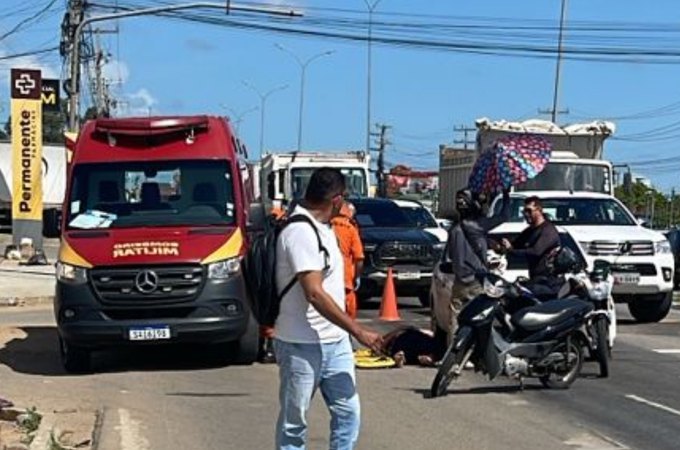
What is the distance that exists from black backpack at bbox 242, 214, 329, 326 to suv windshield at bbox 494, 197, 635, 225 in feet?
40.6

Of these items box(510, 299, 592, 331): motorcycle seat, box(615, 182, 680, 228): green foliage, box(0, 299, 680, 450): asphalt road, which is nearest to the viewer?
box(0, 299, 680, 450): asphalt road

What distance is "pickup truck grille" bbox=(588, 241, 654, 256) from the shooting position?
17875 mm

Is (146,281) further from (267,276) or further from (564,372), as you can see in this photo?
(267,276)

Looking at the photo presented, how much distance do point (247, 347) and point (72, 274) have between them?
2.05 meters

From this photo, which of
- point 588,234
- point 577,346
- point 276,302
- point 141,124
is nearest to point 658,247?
point 588,234

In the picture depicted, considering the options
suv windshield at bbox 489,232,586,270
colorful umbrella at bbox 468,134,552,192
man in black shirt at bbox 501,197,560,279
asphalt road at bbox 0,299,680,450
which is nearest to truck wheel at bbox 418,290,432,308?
colorful umbrella at bbox 468,134,552,192

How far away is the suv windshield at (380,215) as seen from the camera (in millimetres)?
21406

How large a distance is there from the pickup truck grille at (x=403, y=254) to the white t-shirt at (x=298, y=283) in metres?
12.7

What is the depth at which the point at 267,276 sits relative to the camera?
6828mm

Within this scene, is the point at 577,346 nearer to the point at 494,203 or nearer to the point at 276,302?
the point at 276,302

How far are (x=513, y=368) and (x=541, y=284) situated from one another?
184cm

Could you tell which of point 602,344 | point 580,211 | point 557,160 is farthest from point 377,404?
point 557,160

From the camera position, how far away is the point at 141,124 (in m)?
14.1

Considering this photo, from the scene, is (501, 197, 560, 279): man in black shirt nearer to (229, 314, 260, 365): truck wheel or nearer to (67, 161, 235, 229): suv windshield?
(229, 314, 260, 365): truck wheel
